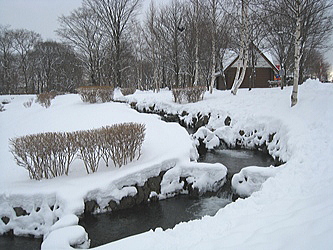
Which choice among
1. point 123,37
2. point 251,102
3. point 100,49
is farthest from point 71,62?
point 251,102

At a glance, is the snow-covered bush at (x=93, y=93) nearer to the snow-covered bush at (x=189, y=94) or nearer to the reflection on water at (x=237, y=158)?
the snow-covered bush at (x=189, y=94)

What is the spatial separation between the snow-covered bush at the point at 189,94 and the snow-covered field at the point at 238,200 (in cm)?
557

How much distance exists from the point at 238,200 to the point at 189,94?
12.8 m

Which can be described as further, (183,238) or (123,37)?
(123,37)

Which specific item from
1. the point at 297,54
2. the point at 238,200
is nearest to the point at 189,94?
the point at 297,54

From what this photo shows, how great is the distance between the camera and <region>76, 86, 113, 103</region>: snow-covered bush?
16.8 metres

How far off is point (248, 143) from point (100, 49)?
2815 cm

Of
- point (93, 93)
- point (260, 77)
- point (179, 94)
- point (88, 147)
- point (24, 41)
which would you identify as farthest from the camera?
point (24, 41)

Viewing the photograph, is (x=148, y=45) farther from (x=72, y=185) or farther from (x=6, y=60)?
(x=72, y=185)

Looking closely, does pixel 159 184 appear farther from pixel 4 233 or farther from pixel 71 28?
pixel 71 28

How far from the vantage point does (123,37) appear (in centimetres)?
3091

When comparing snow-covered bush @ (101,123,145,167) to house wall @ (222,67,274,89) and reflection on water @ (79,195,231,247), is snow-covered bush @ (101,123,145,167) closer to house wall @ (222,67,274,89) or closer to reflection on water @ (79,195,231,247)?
reflection on water @ (79,195,231,247)

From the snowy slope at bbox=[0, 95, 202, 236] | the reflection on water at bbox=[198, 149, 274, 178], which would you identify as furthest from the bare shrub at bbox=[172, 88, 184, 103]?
the snowy slope at bbox=[0, 95, 202, 236]

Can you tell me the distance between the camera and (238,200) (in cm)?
464
